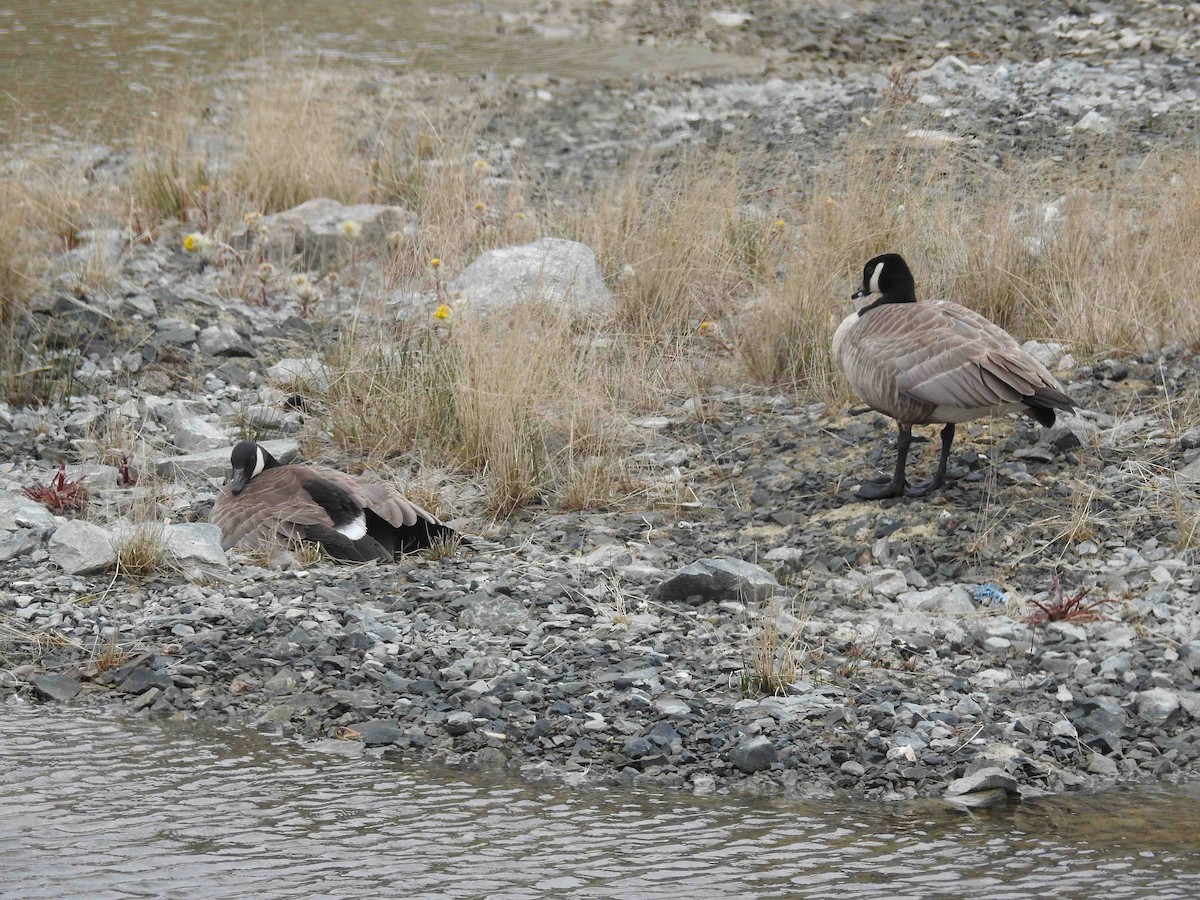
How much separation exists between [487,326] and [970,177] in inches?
157

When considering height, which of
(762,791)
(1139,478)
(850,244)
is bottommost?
(762,791)

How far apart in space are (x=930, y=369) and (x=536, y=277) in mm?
3498

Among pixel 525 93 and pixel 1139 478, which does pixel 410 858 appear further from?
pixel 525 93

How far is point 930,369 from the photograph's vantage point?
6738mm

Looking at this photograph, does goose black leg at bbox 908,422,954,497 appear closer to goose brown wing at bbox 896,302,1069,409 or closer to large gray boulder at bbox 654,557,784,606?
goose brown wing at bbox 896,302,1069,409

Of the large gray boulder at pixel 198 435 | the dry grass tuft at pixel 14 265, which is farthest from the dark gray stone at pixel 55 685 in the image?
the dry grass tuft at pixel 14 265

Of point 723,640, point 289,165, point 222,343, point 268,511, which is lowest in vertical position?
point 723,640

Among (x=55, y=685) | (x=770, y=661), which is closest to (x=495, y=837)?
(x=770, y=661)

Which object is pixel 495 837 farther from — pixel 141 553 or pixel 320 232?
pixel 320 232

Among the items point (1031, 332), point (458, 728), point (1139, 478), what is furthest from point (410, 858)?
point (1031, 332)

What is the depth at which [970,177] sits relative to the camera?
10.9 metres

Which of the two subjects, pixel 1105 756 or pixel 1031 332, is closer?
pixel 1105 756

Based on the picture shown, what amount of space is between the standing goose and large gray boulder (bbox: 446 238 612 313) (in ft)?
8.40

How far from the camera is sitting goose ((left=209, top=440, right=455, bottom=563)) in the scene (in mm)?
6832
